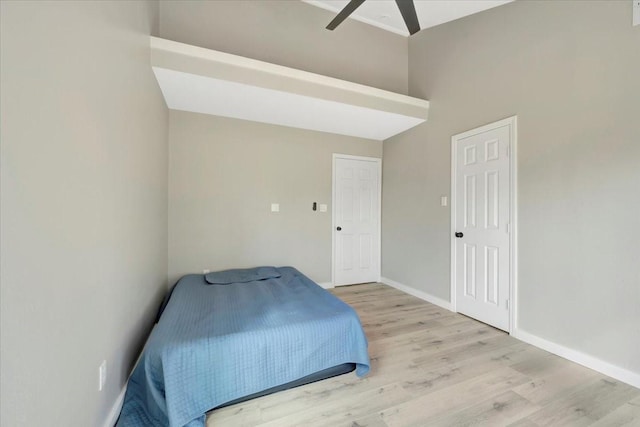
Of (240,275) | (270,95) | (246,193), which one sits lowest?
(240,275)

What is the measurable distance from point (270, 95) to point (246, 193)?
1.34 m

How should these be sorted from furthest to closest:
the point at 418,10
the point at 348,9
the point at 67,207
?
the point at 418,10 < the point at 348,9 < the point at 67,207

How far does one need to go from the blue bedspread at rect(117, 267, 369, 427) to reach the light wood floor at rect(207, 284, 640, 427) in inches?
5.5

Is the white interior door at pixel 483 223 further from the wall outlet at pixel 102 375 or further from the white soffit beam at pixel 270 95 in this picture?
the wall outlet at pixel 102 375

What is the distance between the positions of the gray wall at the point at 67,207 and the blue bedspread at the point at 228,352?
0.22 meters

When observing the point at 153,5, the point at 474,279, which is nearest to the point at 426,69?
the point at 474,279

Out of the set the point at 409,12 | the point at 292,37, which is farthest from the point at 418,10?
the point at 292,37

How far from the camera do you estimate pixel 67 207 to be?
98 centimetres

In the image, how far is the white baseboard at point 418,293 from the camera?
3201 mm

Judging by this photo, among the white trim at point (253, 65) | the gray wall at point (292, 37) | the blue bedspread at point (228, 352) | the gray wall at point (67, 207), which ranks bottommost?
the blue bedspread at point (228, 352)

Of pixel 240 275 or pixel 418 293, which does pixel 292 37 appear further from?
pixel 418 293

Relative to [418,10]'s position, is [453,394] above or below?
below

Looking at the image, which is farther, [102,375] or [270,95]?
[270,95]

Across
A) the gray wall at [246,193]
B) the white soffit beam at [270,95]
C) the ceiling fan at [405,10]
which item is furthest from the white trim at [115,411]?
the ceiling fan at [405,10]
